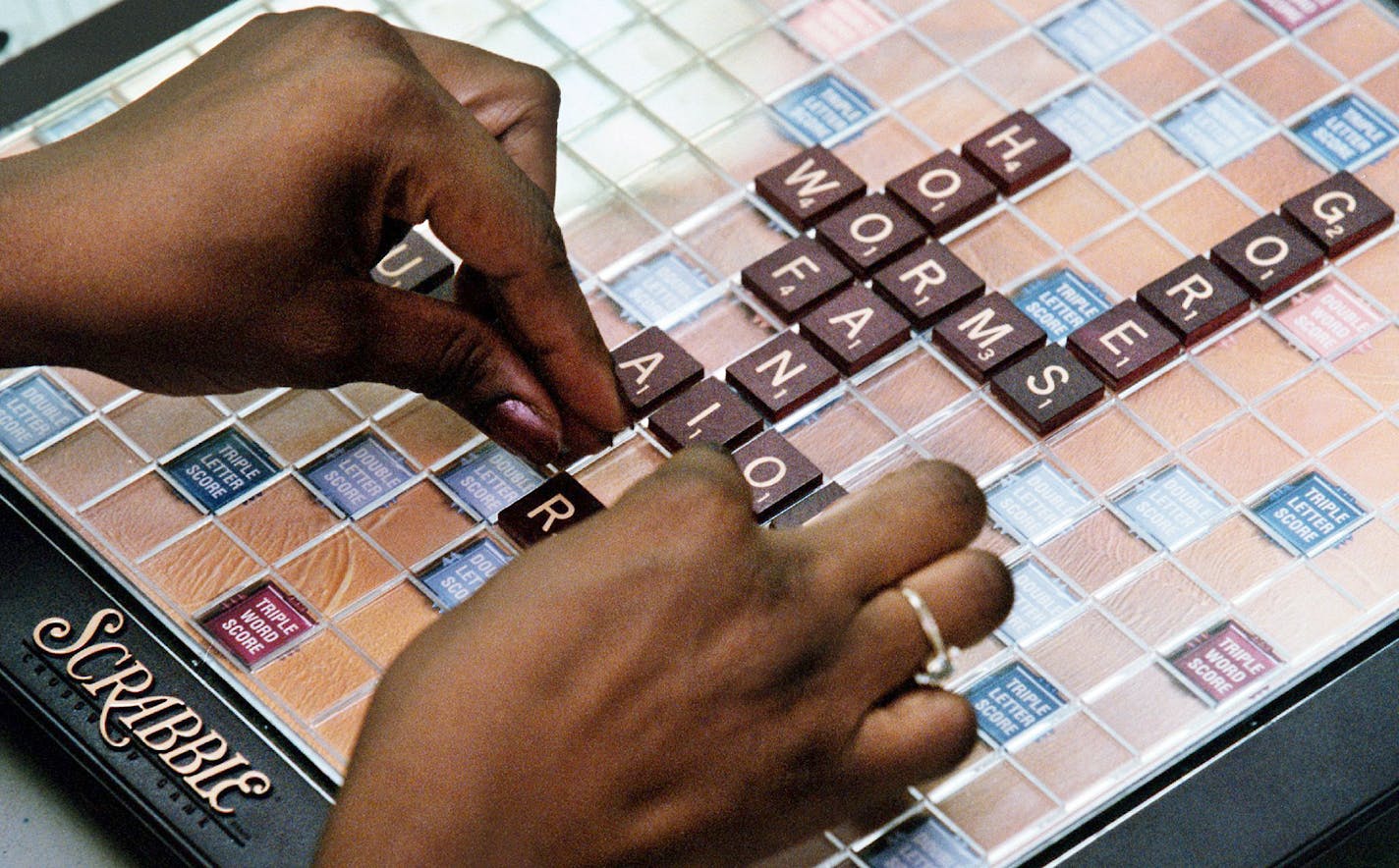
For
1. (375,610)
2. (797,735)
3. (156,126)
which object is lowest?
(375,610)

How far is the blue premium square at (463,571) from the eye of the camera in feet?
3.84

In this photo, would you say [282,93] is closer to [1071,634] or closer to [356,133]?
[356,133]

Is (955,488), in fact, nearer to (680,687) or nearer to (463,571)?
(680,687)

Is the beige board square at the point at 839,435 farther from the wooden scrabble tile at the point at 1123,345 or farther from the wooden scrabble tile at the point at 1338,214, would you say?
the wooden scrabble tile at the point at 1338,214

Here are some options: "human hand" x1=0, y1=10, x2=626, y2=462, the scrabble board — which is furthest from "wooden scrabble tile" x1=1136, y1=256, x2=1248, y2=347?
"human hand" x1=0, y1=10, x2=626, y2=462

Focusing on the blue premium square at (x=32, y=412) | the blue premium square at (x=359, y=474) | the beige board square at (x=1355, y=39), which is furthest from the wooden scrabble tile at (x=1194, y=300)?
the blue premium square at (x=32, y=412)

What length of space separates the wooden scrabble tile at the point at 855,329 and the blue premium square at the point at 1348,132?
0.31 meters

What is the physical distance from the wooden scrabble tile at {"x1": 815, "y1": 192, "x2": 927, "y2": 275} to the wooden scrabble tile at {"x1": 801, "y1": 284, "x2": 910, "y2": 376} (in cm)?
3

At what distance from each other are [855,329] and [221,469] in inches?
15.4

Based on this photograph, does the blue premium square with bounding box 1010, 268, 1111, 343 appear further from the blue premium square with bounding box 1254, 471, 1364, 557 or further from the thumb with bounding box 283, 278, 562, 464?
the thumb with bounding box 283, 278, 562, 464

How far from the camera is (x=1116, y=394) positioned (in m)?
1.23

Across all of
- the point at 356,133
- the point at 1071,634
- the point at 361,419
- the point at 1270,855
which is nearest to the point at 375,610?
the point at 361,419

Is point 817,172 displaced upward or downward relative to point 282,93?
downward

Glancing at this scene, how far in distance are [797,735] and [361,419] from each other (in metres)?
0.41
